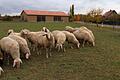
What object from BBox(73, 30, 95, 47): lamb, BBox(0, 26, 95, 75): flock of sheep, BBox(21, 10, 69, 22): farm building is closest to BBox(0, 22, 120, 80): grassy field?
BBox(0, 26, 95, 75): flock of sheep

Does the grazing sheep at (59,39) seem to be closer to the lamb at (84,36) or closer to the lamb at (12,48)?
the lamb at (84,36)

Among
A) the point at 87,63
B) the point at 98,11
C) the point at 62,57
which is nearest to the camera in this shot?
the point at 87,63

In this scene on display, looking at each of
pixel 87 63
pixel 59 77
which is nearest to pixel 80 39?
pixel 87 63

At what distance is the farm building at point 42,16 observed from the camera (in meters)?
91.1

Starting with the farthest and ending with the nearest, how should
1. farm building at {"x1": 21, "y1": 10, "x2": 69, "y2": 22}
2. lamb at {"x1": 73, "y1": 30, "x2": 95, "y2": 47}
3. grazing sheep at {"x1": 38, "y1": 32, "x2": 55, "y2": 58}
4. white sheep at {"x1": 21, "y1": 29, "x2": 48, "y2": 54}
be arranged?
farm building at {"x1": 21, "y1": 10, "x2": 69, "y2": 22} → lamb at {"x1": 73, "y1": 30, "x2": 95, "y2": 47} → white sheep at {"x1": 21, "y1": 29, "x2": 48, "y2": 54} → grazing sheep at {"x1": 38, "y1": 32, "x2": 55, "y2": 58}

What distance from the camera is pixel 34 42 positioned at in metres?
15.8

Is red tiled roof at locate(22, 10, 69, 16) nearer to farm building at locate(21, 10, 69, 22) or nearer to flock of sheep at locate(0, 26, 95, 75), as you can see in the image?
farm building at locate(21, 10, 69, 22)

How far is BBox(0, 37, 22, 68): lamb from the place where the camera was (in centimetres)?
1230

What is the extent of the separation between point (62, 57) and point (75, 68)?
2.54 metres

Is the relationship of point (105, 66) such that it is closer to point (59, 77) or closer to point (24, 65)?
point (59, 77)

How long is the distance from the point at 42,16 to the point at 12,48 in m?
81.6

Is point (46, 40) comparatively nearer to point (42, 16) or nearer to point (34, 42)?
point (34, 42)

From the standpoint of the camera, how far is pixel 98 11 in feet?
238

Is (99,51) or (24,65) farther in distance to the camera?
(99,51)
